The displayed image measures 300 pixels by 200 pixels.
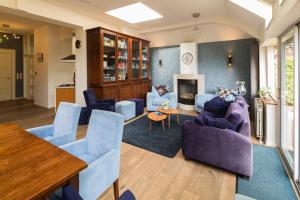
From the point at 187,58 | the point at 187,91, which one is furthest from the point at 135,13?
the point at 187,91

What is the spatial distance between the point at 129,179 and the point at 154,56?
518 cm

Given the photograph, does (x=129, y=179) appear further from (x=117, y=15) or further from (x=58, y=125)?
(x=117, y=15)

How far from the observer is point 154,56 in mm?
6543

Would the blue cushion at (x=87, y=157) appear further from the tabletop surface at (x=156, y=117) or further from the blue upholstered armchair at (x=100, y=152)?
the tabletop surface at (x=156, y=117)

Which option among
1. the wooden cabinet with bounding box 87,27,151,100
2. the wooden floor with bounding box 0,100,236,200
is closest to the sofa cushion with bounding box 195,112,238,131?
the wooden floor with bounding box 0,100,236,200

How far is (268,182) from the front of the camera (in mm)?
2033

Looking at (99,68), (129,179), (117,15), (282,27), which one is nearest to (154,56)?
(117,15)

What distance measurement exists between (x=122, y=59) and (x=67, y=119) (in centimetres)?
345

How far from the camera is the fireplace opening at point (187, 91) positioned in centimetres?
570

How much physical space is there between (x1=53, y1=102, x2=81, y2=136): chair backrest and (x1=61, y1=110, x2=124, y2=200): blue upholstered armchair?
35cm

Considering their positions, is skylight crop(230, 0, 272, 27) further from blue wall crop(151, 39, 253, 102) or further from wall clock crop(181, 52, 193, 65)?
wall clock crop(181, 52, 193, 65)

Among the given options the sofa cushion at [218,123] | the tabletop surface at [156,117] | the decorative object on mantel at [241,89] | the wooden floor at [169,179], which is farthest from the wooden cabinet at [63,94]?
the decorative object on mantel at [241,89]

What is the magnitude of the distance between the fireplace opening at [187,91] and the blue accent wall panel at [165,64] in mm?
404

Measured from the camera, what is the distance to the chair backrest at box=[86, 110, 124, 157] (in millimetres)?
1601
